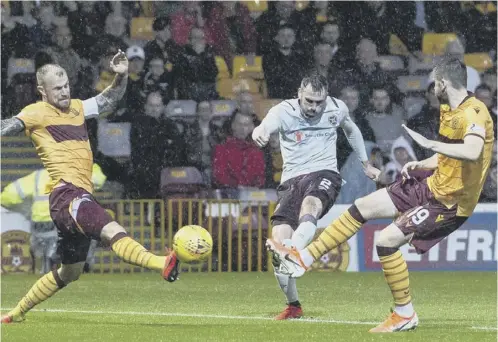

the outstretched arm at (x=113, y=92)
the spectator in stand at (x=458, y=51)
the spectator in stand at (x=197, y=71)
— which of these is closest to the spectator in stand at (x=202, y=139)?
the spectator in stand at (x=197, y=71)

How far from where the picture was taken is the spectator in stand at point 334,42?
21.7 meters

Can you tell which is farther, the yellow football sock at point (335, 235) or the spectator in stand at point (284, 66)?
the spectator in stand at point (284, 66)

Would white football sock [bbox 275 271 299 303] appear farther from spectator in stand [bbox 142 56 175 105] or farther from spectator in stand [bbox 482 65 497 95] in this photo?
spectator in stand [bbox 482 65 497 95]

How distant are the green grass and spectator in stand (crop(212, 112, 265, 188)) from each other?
168 cm

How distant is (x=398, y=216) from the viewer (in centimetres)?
1140

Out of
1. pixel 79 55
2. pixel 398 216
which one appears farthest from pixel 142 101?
pixel 398 216

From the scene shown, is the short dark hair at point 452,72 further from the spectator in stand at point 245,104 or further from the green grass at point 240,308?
the spectator in stand at point 245,104

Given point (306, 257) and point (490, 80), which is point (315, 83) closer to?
point (306, 257)

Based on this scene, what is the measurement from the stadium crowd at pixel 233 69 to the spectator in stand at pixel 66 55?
0.05 ft

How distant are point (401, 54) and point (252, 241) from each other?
16.0 feet

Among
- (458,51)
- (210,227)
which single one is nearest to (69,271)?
(210,227)

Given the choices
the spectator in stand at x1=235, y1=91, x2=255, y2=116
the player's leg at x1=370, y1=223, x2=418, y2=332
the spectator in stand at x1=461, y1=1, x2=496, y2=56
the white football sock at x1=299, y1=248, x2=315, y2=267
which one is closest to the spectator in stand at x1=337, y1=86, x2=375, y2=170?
the spectator in stand at x1=235, y1=91, x2=255, y2=116

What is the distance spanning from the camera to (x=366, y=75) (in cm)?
2148

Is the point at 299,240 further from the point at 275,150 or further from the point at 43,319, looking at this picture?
the point at 275,150
